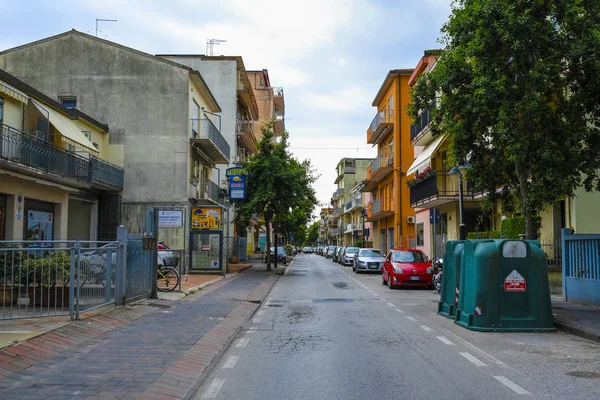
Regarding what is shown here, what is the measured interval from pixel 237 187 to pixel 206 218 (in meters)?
3.71

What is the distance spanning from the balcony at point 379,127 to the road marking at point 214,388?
3794 cm

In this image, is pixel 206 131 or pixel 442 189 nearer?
pixel 442 189

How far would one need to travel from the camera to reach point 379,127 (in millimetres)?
44812

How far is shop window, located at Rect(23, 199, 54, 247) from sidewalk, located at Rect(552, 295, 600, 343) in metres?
18.1

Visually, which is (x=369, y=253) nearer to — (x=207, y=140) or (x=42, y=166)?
(x=207, y=140)

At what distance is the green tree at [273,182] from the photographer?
3114 cm

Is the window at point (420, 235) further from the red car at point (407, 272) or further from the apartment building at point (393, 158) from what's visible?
the red car at point (407, 272)

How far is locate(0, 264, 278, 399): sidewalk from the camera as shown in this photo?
5914mm

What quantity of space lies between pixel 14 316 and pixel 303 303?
25.7 ft

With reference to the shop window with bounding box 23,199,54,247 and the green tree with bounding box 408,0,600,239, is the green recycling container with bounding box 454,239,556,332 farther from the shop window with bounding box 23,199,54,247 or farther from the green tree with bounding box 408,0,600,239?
the shop window with bounding box 23,199,54,247

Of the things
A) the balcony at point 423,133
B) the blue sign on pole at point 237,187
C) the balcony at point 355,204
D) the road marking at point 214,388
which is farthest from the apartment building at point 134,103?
the balcony at point 355,204

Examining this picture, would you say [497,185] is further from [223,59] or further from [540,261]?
[223,59]

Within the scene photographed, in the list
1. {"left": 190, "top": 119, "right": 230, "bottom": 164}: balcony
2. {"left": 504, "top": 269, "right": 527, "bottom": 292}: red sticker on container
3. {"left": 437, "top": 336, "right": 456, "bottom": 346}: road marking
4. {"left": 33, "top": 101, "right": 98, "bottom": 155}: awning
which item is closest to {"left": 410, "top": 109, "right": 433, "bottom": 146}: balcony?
{"left": 190, "top": 119, "right": 230, "bottom": 164}: balcony

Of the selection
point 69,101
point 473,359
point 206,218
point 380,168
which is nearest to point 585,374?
point 473,359
